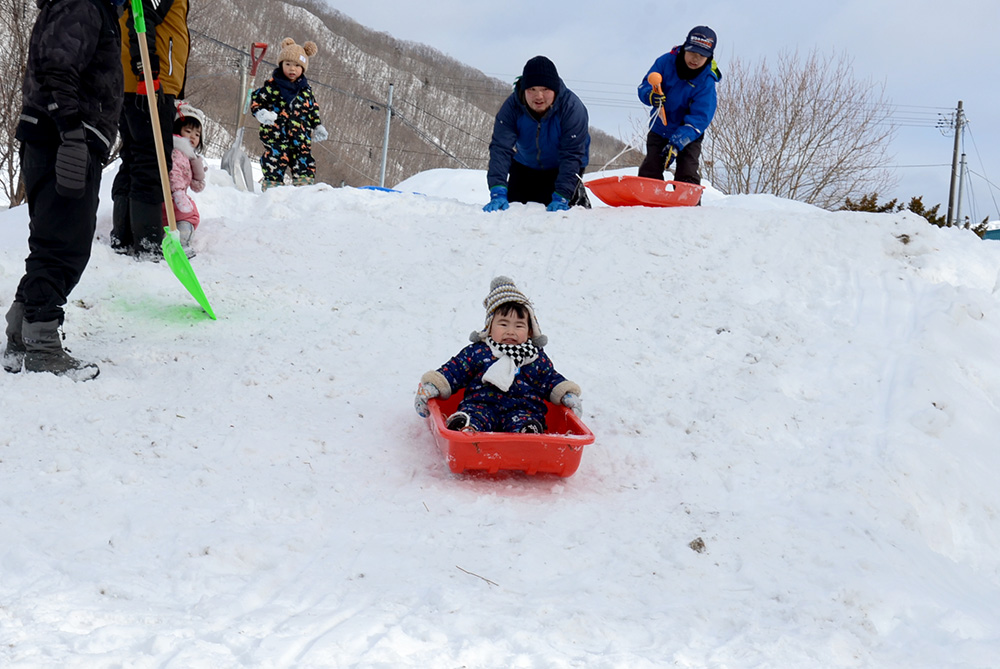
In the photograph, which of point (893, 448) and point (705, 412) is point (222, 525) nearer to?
point (705, 412)

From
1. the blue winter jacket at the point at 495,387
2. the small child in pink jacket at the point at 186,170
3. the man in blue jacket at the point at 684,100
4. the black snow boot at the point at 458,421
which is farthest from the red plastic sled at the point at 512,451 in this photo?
the man in blue jacket at the point at 684,100

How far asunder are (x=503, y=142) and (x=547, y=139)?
0.34 metres

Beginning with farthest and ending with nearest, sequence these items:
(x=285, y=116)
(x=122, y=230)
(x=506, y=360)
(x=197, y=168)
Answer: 1. (x=285, y=116)
2. (x=197, y=168)
3. (x=122, y=230)
4. (x=506, y=360)

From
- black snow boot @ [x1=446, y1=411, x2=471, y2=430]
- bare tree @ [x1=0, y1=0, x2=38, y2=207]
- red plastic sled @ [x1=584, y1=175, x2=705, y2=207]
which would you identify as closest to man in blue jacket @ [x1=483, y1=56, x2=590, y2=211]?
red plastic sled @ [x1=584, y1=175, x2=705, y2=207]

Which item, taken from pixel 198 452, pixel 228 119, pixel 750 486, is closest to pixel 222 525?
pixel 198 452

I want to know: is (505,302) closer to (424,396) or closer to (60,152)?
(424,396)

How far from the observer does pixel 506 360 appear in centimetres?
304

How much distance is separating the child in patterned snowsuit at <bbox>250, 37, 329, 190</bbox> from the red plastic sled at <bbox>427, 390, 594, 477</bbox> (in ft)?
16.0

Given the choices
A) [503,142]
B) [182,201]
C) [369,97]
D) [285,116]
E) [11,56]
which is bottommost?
[182,201]

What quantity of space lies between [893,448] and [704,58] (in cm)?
381

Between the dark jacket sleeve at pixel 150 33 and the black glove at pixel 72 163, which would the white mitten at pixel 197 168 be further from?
the black glove at pixel 72 163

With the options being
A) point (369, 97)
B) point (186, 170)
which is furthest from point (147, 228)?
point (369, 97)

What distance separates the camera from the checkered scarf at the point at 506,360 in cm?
298

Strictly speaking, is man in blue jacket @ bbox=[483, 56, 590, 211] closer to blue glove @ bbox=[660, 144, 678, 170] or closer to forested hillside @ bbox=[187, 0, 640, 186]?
blue glove @ bbox=[660, 144, 678, 170]
